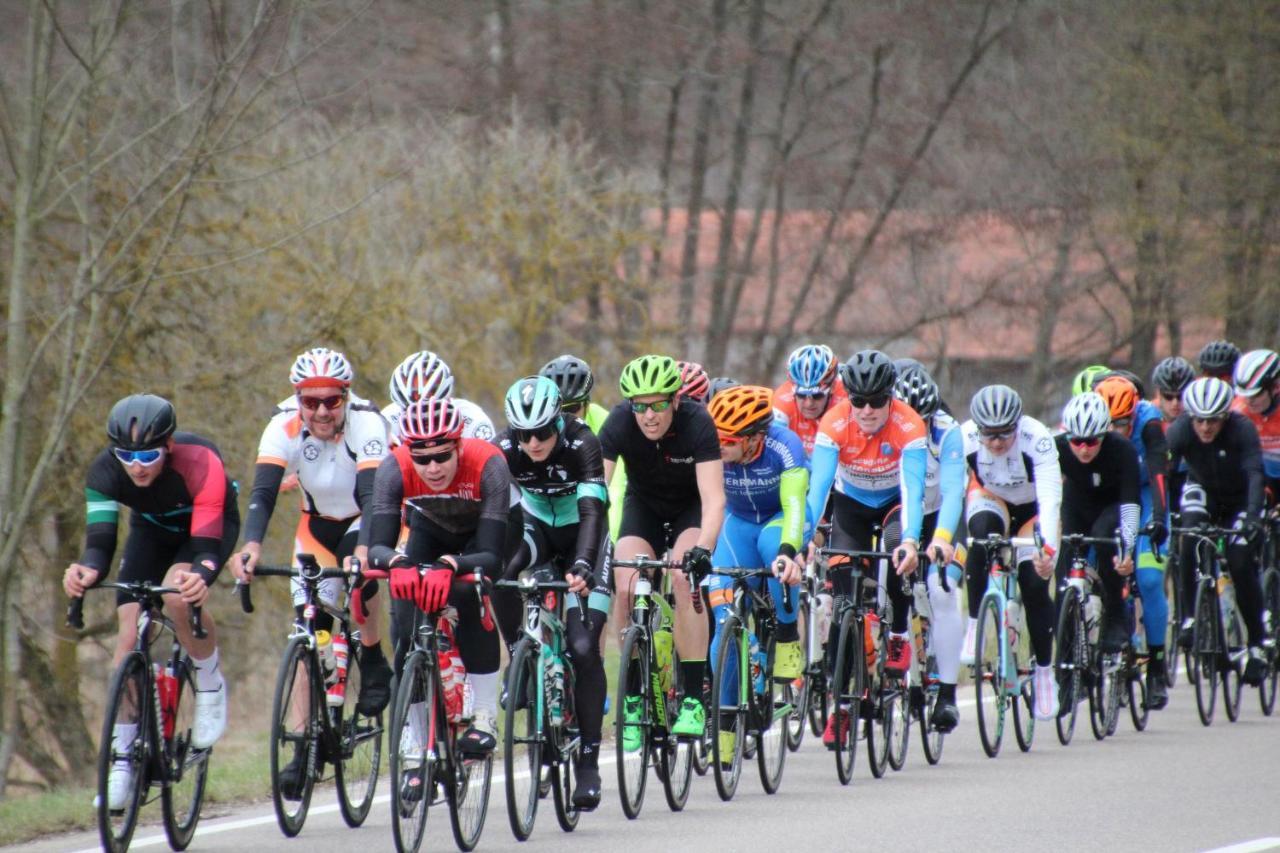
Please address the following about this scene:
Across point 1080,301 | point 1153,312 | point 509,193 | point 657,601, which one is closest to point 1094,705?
point 657,601

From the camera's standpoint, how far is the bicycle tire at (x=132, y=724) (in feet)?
22.0

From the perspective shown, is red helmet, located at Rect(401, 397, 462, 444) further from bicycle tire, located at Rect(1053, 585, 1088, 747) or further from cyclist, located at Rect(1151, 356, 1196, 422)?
cyclist, located at Rect(1151, 356, 1196, 422)

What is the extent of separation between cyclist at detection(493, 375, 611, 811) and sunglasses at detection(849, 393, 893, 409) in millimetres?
2021

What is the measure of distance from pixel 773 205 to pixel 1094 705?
21.0 meters

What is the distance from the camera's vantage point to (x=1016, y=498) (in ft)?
35.6

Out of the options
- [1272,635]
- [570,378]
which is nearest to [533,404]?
[570,378]

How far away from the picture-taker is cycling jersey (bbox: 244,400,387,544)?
8.37 meters

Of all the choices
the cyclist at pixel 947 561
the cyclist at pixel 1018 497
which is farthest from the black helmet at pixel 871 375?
the cyclist at pixel 1018 497

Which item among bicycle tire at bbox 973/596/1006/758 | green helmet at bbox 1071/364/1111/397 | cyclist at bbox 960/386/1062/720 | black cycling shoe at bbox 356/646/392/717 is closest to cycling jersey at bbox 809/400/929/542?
cyclist at bbox 960/386/1062/720

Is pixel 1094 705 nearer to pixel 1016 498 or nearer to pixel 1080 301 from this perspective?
pixel 1016 498

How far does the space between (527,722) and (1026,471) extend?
14.3ft

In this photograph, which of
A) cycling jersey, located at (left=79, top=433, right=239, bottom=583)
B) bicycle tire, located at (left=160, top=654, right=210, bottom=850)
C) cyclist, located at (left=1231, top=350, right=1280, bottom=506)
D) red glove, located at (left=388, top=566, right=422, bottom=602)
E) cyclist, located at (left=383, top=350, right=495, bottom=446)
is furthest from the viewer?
cyclist, located at (left=1231, top=350, right=1280, bottom=506)

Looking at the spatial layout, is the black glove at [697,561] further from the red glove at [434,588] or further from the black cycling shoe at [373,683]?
the black cycling shoe at [373,683]

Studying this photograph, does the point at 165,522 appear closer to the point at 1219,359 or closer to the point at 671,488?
the point at 671,488
